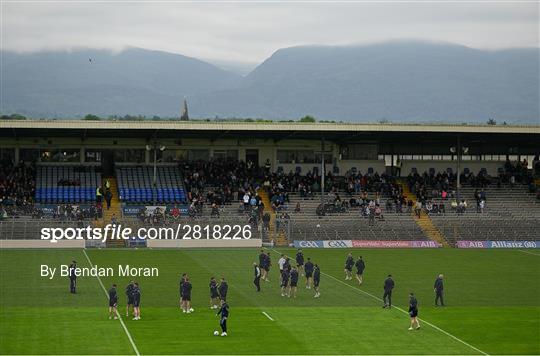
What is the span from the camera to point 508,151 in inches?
3319

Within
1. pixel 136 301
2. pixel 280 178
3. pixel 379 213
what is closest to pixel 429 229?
pixel 379 213

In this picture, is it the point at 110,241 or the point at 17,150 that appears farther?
the point at 17,150

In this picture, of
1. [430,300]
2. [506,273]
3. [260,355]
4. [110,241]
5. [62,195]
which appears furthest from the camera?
[62,195]

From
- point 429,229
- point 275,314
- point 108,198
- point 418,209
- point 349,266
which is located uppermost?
point 108,198

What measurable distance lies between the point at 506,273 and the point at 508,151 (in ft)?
122

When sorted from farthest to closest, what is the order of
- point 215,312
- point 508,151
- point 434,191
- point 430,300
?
point 508,151
point 434,191
point 430,300
point 215,312

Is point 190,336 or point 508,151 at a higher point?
point 508,151

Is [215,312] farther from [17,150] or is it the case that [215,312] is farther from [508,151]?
[508,151]

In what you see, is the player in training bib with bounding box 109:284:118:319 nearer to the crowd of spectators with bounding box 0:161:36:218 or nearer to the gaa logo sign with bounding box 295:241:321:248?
the gaa logo sign with bounding box 295:241:321:248

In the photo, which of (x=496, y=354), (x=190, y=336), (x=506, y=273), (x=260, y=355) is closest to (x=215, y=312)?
(x=190, y=336)

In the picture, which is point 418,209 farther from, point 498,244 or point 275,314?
point 275,314
